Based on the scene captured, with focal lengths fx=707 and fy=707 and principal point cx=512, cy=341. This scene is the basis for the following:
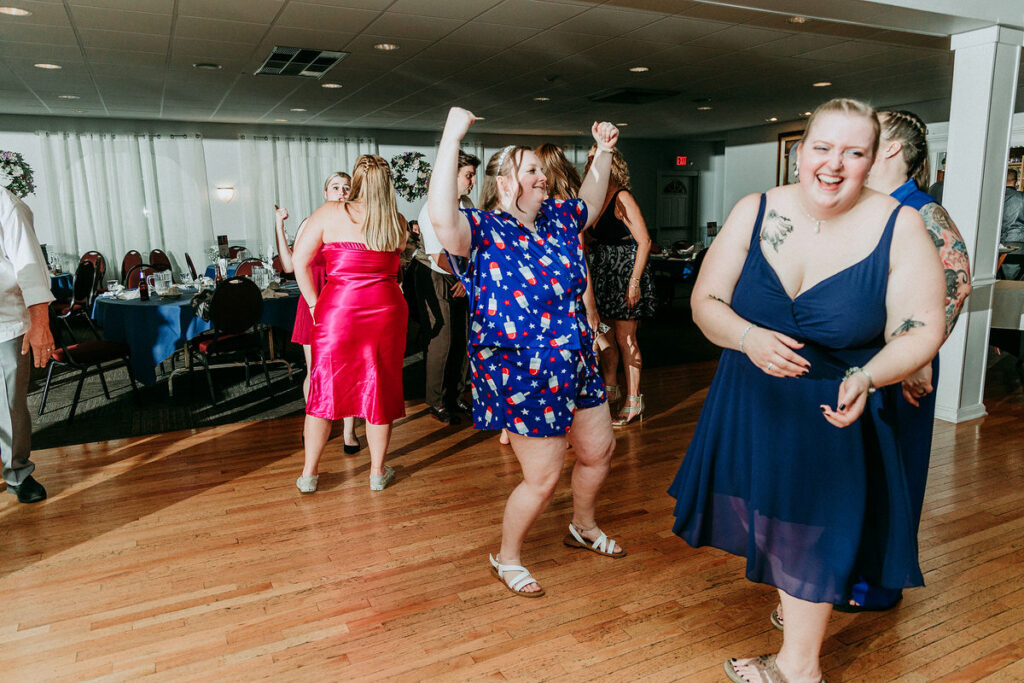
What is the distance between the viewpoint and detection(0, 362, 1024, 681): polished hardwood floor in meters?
2.20

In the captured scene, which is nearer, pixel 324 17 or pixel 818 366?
pixel 818 366

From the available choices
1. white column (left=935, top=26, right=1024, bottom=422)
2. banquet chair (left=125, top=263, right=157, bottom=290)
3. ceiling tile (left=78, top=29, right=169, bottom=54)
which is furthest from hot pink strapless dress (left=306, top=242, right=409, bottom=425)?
banquet chair (left=125, top=263, right=157, bottom=290)

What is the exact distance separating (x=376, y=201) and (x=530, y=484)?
154 centimetres

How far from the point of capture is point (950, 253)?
84.7 inches

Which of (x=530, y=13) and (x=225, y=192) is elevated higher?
(x=530, y=13)

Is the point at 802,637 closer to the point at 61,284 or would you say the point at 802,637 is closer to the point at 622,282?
the point at 622,282

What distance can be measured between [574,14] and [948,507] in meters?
4.05

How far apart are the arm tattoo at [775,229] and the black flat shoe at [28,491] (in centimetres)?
359

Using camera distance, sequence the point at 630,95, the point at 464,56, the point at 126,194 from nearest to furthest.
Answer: the point at 464,56
the point at 630,95
the point at 126,194

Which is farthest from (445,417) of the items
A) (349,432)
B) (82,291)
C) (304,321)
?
(82,291)

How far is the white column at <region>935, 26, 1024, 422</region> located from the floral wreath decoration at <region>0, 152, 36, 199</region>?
11.8 metres

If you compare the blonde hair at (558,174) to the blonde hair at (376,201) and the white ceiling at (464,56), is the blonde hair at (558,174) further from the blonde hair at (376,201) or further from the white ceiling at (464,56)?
the white ceiling at (464,56)

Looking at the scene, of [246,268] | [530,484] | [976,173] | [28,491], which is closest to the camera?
[530,484]

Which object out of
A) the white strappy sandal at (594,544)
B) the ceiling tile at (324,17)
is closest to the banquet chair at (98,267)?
the ceiling tile at (324,17)
